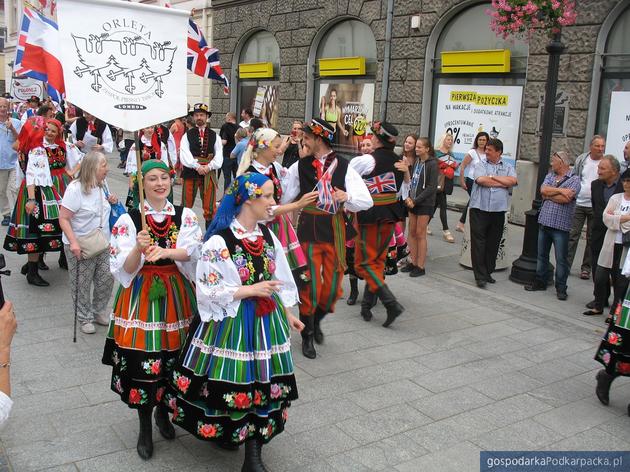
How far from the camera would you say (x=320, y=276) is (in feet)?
18.8

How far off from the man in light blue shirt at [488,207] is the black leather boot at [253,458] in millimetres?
5062

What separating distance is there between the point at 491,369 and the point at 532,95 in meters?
7.39

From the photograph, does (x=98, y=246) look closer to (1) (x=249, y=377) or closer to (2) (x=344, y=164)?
(2) (x=344, y=164)

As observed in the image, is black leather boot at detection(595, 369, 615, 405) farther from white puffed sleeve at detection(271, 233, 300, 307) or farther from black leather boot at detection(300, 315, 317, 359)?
white puffed sleeve at detection(271, 233, 300, 307)

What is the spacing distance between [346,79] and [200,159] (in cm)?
717

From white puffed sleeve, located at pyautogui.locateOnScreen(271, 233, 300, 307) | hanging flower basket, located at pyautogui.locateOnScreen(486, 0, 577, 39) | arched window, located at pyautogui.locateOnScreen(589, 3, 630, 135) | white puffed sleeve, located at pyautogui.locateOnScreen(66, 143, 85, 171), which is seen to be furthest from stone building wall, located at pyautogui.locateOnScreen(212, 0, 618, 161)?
white puffed sleeve, located at pyautogui.locateOnScreen(271, 233, 300, 307)

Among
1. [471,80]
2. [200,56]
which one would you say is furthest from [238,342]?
[471,80]

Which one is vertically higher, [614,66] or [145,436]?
[614,66]

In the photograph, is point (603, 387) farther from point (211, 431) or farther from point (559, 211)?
point (559, 211)

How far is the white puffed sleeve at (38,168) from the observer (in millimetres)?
7395

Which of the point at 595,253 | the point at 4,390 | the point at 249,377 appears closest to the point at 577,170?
the point at 595,253

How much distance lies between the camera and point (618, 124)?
10.7 m

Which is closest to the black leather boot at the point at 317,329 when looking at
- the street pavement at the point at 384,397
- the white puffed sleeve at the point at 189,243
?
the street pavement at the point at 384,397

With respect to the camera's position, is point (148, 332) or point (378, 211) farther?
point (378, 211)
